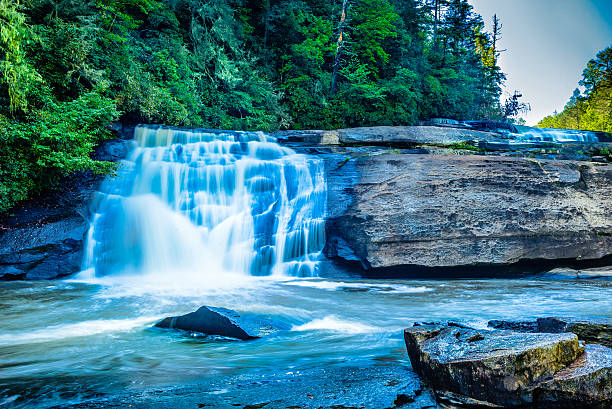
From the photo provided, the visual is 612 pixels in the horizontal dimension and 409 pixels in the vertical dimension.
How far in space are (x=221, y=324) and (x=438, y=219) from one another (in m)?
7.34

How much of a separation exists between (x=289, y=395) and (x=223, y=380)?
0.79m

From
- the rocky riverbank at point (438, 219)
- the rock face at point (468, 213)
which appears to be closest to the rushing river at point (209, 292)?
the rocky riverbank at point (438, 219)

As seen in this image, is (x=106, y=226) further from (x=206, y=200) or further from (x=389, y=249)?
(x=389, y=249)

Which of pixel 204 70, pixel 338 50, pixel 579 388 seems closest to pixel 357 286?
pixel 579 388

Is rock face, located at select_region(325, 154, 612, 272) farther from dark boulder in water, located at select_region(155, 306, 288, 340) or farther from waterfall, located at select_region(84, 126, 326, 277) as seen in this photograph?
dark boulder in water, located at select_region(155, 306, 288, 340)

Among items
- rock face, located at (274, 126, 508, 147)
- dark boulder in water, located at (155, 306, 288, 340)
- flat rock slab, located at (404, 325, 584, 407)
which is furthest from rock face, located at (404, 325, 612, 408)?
rock face, located at (274, 126, 508, 147)

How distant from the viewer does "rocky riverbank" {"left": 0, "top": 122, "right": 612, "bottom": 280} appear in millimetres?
10539

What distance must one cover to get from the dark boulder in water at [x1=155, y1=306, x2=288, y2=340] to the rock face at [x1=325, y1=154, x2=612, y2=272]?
18.8 ft

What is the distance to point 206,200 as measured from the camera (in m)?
12.3

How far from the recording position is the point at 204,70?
19875 mm

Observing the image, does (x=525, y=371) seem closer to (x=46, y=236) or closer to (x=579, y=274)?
(x=579, y=274)

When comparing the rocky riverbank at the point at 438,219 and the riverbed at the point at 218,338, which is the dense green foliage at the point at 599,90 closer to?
the rocky riverbank at the point at 438,219

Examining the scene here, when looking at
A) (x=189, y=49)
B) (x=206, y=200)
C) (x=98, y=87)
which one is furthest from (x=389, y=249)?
(x=189, y=49)

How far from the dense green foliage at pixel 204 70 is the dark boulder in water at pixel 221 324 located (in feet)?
22.0
